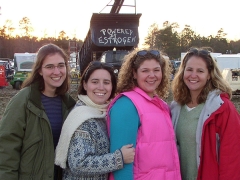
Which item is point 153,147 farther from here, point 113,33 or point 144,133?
point 113,33

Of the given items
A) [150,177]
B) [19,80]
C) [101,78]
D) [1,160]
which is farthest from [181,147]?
[19,80]

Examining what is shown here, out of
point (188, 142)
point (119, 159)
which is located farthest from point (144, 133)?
point (188, 142)

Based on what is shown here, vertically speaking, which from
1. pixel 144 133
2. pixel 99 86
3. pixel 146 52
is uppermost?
pixel 146 52

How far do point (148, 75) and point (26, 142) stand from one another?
1.07 metres

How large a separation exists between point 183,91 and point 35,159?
1.38 meters

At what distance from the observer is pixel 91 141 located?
2207 mm

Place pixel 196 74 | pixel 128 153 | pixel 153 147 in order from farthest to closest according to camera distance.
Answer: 1. pixel 196 74
2. pixel 153 147
3. pixel 128 153

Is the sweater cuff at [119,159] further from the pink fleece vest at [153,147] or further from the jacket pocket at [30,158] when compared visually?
the jacket pocket at [30,158]

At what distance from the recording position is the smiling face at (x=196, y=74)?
103 inches

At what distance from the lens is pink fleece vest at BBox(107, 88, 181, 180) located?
2.22 m

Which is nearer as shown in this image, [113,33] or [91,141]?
[91,141]

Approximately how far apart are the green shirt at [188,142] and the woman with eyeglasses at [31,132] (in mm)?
1027

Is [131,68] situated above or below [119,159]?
above

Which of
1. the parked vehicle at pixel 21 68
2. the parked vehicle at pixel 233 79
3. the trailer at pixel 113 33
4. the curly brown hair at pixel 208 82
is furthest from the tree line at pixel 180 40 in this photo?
the curly brown hair at pixel 208 82
